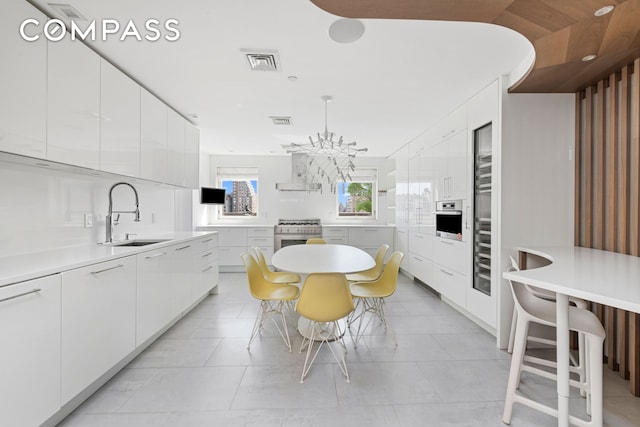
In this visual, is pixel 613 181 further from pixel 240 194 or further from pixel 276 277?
pixel 240 194

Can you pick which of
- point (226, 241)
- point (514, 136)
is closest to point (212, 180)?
point (226, 241)

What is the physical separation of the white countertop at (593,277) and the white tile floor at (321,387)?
3.01ft

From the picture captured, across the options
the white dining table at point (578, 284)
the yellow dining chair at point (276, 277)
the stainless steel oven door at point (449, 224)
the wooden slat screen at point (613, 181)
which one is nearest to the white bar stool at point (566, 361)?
the white dining table at point (578, 284)

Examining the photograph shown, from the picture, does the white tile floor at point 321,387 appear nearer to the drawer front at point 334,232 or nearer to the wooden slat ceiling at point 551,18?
the wooden slat ceiling at point 551,18

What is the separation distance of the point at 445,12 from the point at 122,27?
83.0 inches

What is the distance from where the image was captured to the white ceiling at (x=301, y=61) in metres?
1.84

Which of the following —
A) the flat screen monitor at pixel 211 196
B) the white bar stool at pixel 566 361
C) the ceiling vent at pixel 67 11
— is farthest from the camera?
the flat screen monitor at pixel 211 196

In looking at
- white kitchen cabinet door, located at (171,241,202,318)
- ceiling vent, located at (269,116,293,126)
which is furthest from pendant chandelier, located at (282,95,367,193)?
white kitchen cabinet door, located at (171,241,202,318)

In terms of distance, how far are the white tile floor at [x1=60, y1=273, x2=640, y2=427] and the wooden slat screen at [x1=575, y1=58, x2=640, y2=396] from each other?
321 millimetres

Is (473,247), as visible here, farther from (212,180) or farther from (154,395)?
(212,180)

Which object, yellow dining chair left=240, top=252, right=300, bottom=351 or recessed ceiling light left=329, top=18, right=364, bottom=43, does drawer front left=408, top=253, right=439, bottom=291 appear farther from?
recessed ceiling light left=329, top=18, right=364, bottom=43

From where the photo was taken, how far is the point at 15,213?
1.91 meters

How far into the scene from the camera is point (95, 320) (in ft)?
6.07

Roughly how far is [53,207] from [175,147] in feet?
5.10
